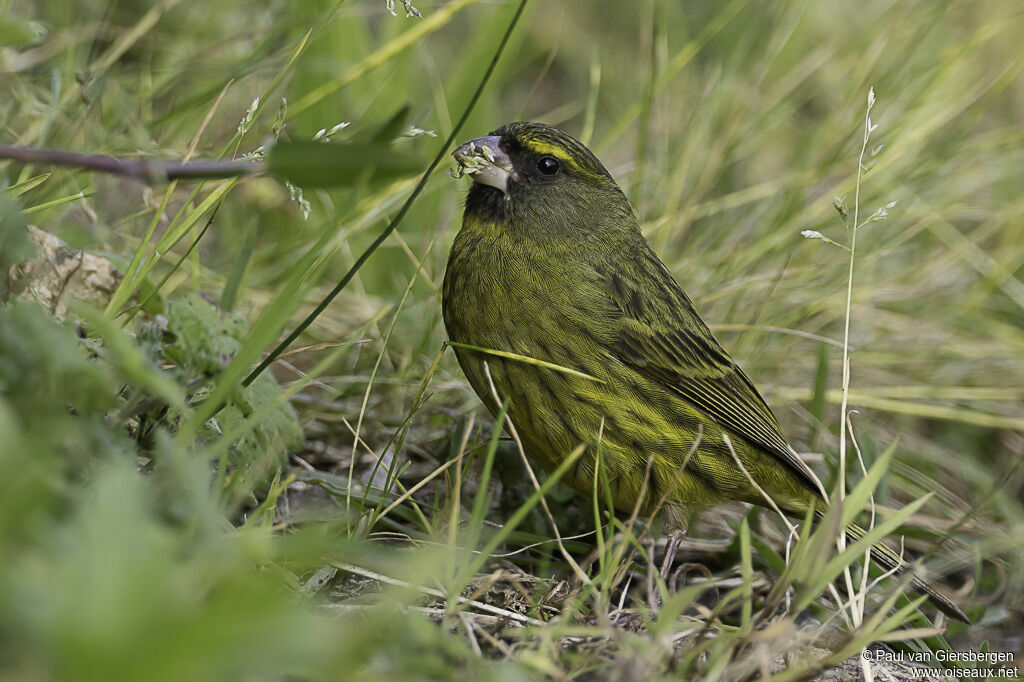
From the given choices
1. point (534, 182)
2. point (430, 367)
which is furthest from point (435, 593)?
point (534, 182)

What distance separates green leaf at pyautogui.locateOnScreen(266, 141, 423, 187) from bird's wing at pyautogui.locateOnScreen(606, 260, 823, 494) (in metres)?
1.60

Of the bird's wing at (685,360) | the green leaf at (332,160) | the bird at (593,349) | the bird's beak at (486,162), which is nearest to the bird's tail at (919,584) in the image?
the bird at (593,349)

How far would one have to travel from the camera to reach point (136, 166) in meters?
1.42

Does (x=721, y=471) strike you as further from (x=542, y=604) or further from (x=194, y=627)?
(x=194, y=627)

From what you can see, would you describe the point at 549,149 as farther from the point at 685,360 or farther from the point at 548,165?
the point at 685,360

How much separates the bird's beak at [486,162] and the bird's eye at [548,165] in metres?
0.10

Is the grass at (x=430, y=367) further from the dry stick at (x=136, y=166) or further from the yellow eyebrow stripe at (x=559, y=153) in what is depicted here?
the yellow eyebrow stripe at (x=559, y=153)

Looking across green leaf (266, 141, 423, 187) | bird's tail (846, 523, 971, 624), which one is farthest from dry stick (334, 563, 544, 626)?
bird's tail (846, 523, 971, 624)

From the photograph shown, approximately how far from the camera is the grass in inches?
52.7

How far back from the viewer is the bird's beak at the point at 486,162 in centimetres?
296

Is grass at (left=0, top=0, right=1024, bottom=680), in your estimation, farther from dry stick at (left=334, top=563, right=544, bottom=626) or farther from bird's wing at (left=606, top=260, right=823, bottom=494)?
bird's wing at (left=606, top=260, right=823, bottom=494)

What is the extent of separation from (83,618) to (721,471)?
228cm

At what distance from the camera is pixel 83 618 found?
1.01 m

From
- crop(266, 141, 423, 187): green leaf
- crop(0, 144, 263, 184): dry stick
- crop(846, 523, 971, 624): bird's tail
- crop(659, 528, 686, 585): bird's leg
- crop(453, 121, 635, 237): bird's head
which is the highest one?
crop(0, 144, 263, 184): dry stick
